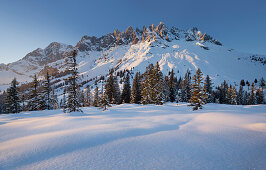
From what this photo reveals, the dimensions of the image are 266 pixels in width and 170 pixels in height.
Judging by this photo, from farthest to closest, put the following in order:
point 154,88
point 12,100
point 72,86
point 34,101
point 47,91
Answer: point 154,88
point 47,91
point 34,101
point 12,100
point 72,86

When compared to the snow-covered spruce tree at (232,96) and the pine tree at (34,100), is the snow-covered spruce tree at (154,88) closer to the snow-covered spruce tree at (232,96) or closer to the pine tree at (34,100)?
the pine tree at (34,100)

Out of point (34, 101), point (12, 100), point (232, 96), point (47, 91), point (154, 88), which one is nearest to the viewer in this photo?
point (12, 100)

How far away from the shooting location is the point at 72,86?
1491 centimetres

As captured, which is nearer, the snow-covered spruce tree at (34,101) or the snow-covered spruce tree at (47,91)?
the snow-covered spruce tree at (34,101)

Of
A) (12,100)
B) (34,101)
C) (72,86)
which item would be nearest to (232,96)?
(72,86)

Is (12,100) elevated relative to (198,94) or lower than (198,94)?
lower

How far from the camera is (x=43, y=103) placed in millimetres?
23453

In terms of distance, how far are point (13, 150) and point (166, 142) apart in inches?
171

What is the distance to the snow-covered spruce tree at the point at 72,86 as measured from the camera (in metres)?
14.3

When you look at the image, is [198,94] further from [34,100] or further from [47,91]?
[34,100]

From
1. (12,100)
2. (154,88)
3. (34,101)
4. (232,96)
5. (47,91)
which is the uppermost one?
(154,88)

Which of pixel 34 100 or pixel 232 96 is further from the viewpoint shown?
pixel 232 96

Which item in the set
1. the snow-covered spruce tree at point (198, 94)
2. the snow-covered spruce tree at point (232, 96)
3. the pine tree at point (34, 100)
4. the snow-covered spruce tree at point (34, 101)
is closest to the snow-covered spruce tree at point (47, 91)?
the snow-covered spruce tree at point (34, 101)

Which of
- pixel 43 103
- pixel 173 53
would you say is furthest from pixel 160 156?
pixel 173 53
